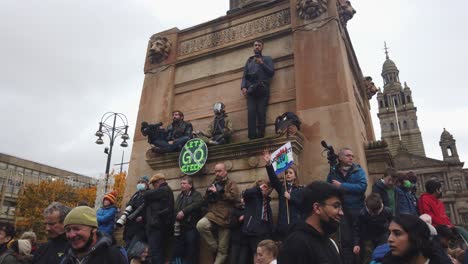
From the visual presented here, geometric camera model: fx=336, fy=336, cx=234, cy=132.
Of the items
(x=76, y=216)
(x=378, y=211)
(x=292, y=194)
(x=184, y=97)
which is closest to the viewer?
(x=76, y=216)

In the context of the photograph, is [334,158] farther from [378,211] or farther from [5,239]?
[5,239]

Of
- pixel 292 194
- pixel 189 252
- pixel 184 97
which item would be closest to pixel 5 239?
pixel 189 252

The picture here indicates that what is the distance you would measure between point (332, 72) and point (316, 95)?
69 centimetres

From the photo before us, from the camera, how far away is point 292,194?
5352 millimetres

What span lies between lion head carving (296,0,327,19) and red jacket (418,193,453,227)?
5.15 metres

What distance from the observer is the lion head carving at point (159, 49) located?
11086 mm

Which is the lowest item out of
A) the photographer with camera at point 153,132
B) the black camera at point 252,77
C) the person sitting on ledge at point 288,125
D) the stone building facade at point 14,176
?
the person sitting on ledge at point 288,125

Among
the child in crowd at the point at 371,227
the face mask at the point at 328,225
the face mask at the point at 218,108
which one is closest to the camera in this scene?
the face mask at the point at 328,225

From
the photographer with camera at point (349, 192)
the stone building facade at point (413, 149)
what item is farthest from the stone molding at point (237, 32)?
the stone building facade at point (413, 149)

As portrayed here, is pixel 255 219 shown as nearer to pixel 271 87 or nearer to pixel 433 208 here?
pixel 433 208

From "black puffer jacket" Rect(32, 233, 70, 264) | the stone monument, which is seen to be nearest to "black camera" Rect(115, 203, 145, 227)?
the stone monument

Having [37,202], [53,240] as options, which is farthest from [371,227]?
[37,202]

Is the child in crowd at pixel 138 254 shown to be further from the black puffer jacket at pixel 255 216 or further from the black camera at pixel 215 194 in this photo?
the black puffer jacket at pixel 255 216

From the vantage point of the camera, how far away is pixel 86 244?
10.3ft
